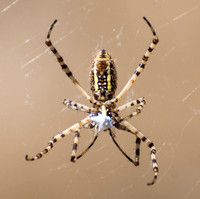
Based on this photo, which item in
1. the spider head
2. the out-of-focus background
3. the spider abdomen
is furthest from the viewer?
the out-of-focus background

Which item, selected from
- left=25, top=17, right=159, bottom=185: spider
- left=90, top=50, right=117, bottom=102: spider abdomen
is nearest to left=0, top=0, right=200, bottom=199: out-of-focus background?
left=25, top=17, right=159, bottom=185: spider

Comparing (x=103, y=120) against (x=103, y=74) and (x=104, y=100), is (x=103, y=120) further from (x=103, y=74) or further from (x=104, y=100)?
(x=103, y=74)

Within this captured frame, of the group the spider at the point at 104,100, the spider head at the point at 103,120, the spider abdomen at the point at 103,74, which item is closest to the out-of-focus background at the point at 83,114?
the spider at the point at 104,100

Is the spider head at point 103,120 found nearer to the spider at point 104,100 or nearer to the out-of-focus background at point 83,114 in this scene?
the spider at point 104,100

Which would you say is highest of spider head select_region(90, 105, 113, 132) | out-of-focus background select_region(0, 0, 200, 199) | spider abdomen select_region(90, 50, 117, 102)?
spider abdomen select_region(90, 50, 117, 102)

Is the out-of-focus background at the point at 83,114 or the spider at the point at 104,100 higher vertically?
the spider at the point at 104,100

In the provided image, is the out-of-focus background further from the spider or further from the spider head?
the spider head

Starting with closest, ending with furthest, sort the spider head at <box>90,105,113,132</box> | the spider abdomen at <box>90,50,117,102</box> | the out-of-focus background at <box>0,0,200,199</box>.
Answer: the spider abdomen at <box>90,50,117,102</box> < the spider head at <box>90,105,113,132</box> < the out-of-focus background at <box>0,0,200,199</box>
